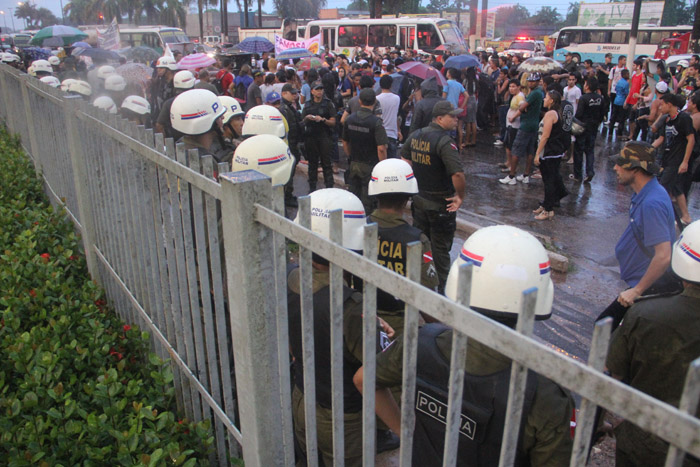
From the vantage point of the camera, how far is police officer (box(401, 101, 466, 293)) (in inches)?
204

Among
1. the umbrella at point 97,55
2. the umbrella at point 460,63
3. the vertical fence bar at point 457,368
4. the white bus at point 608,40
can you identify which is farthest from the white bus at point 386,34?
the vertical fence bar at point 457,368

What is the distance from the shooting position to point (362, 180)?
7.06 m

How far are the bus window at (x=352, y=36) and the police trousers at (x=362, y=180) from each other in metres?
21.7

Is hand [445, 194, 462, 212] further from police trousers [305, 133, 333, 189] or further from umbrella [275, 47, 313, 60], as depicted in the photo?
umbrella [275, 47, 313, 60]

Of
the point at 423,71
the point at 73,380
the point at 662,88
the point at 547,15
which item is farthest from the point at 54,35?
the point at 547,15

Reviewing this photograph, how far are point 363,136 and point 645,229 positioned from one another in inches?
150

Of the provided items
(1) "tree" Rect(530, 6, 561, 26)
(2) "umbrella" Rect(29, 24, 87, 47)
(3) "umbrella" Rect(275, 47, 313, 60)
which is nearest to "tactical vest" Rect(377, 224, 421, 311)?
(3) "umbrella" Rect(275, 47, 313, 60)

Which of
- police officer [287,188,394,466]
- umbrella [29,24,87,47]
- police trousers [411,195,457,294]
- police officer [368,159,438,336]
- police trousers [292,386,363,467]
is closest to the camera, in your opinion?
police officer [287,188,394,466]

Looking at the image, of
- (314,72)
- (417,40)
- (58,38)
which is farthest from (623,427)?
(58,38)

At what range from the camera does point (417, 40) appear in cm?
2495

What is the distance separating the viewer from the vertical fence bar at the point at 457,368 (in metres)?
1.03

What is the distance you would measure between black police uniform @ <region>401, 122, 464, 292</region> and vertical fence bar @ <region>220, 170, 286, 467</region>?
367cm

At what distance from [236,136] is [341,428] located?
5468mm

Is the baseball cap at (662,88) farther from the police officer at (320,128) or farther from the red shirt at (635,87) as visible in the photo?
the police officer at (320,128)
